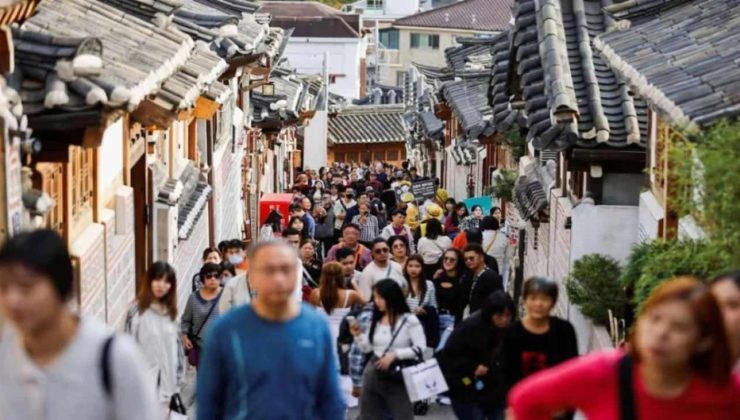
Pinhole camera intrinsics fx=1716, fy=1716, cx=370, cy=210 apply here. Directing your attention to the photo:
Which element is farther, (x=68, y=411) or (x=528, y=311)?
(x=528, y=311)

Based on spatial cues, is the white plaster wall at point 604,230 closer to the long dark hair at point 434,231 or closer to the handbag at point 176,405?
the long dark hair at point 434,231

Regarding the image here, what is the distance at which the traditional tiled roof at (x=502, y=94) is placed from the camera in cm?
2327

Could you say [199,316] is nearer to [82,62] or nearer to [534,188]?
[82,62]

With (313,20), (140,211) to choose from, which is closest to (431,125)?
(313,20)

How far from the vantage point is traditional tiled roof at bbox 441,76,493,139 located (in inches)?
1232

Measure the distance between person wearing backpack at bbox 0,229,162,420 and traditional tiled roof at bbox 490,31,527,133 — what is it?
17.0 m

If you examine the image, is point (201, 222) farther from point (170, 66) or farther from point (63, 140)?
point (63, 140)

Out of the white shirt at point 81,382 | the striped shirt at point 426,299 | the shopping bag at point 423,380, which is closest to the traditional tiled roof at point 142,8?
the striped shirt at point 426,299

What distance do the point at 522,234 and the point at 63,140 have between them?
583 inches

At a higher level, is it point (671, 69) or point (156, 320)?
point (671, 69)

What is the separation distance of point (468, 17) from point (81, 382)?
278ft

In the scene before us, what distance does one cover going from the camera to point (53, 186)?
13.2m

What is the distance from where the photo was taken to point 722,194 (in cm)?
1023

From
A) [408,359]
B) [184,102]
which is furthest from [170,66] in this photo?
[408,359]
